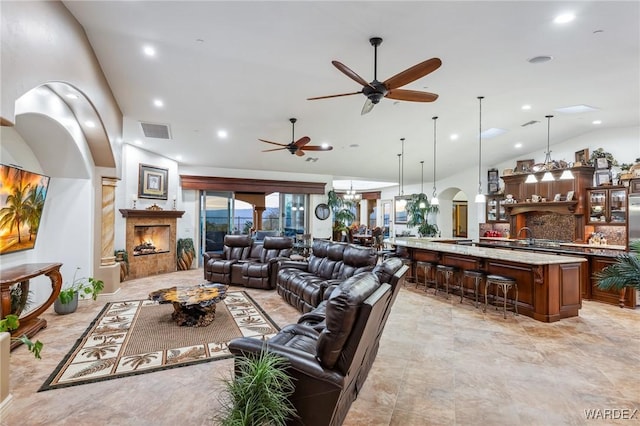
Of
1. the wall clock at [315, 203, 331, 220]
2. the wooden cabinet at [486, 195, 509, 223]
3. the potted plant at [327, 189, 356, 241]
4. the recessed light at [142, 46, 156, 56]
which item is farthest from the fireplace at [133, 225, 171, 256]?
the wooden cabinet at [486, 195, 509, 223]

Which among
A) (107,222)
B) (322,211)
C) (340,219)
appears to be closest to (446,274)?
(322,211)

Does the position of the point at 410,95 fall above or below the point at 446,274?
above

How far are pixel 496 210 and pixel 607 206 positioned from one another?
9.34 ft

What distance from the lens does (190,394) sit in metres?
2.53

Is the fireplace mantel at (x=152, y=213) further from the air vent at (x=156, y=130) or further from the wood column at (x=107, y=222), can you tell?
the air vent at (x=156, y=130)

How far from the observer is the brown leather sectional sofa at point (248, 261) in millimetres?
6109

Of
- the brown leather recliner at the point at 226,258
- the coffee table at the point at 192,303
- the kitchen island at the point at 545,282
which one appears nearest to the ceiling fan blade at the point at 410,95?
the kitchen island at the point at 545,282

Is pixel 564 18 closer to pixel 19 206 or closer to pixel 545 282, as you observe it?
pixel 545 282

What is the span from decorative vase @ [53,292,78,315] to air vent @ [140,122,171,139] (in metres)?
3.35

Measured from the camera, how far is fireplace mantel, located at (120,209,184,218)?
6893 millimetres

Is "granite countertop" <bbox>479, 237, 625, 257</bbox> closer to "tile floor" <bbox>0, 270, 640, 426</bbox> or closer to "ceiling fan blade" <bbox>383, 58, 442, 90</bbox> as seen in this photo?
"tile floor" <bbox>0, 270, 640, 426</bbox>

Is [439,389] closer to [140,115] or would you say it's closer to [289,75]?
[289,75]

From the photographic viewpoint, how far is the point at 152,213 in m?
7.39

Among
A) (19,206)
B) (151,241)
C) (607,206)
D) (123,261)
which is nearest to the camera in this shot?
(19,206)
